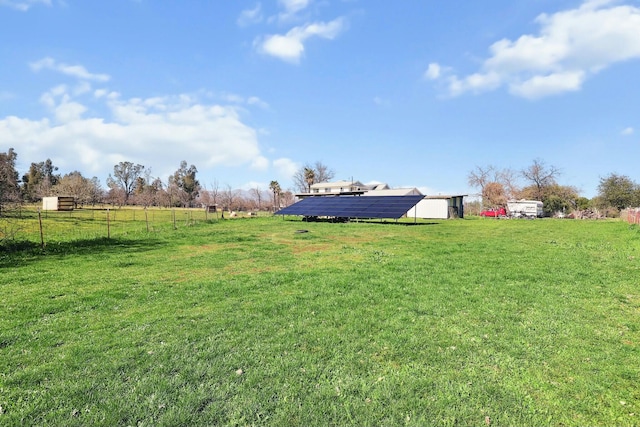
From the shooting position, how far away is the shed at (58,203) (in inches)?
1790

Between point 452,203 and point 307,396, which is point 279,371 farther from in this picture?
point 452,203

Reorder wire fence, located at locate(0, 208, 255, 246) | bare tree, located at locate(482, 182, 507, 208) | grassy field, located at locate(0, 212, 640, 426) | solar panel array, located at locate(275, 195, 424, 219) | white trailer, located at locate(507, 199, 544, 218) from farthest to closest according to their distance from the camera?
bare tree, located at locate(482, 182, 507, 208) < white trailer, located at locate(507, 199, 544, 218) < solar panel array, located at locate(275, 195, 424, 219) < wire fence, located at locate(0, 208, 255, 246) < grassy field, located at locate(0, 212, 640, 426)

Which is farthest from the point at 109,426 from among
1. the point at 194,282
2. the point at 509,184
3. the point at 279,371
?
the point at 509,184

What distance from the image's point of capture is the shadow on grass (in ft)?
36.4

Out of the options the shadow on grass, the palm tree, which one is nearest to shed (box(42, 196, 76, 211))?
the shadow on grass

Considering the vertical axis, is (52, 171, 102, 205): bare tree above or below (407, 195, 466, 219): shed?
above

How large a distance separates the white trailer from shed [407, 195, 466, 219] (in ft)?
34.3

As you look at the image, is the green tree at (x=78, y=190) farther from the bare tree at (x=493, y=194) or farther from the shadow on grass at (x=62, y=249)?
the bare tree at (x=493, y=194)

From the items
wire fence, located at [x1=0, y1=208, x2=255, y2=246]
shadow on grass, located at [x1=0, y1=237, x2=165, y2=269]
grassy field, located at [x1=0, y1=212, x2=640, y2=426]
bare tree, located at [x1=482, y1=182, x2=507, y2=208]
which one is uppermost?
bare tree, located at [x1=482, y1=182, x2=507, y2=208]

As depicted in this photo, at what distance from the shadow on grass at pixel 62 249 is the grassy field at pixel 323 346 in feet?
8.30

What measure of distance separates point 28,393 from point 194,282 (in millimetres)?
4621

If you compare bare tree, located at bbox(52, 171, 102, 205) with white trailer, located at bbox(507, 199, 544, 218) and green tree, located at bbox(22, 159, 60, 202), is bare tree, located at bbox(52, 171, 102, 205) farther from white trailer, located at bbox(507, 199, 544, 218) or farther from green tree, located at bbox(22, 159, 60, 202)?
white trailer, located at bbox(507, 199, 544, 218)

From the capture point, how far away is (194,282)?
797 centimetres

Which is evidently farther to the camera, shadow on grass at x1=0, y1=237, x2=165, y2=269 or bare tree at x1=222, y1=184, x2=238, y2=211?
bare tree at x1=222, y1=184, x2=238, y2=211
